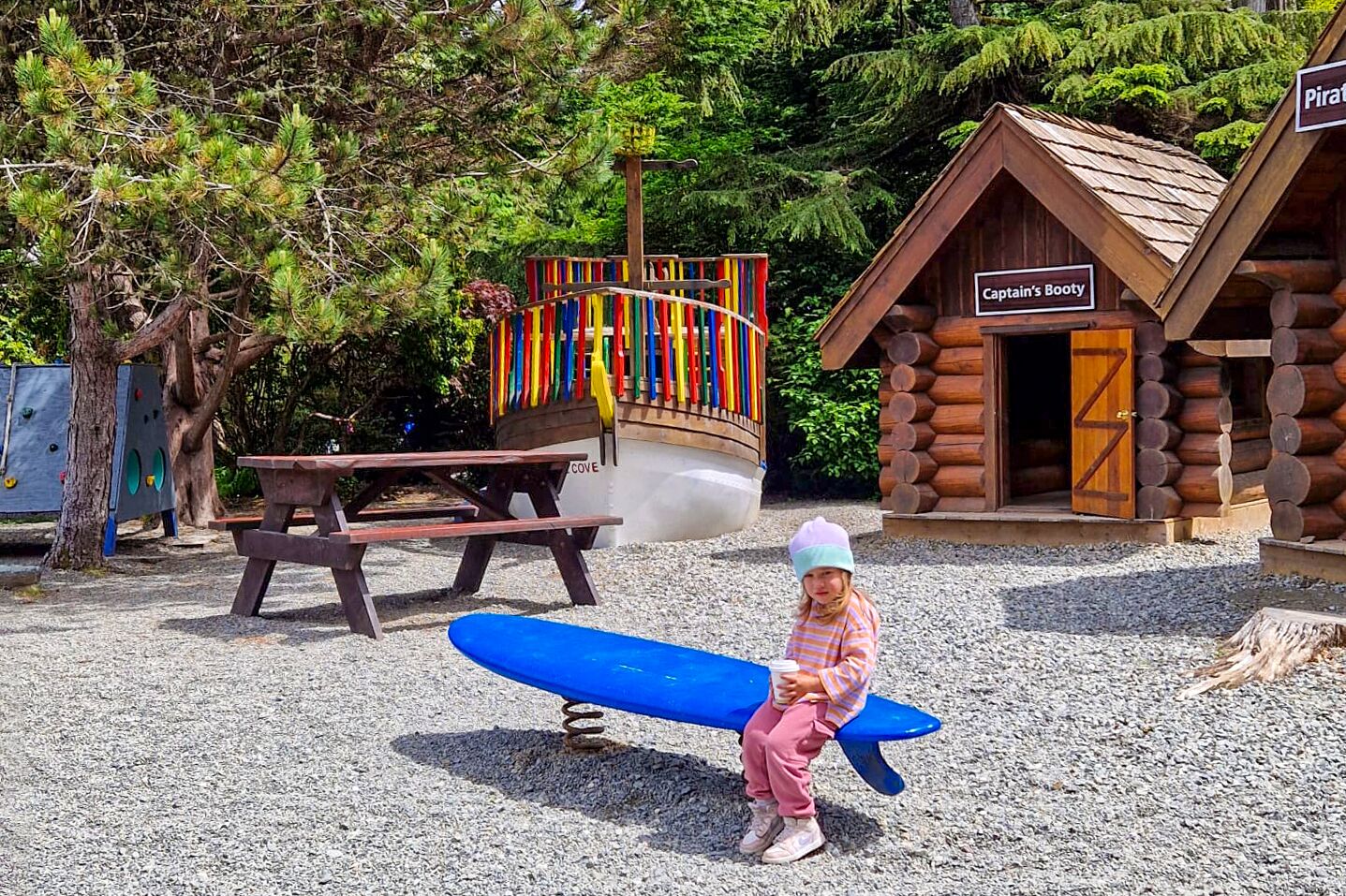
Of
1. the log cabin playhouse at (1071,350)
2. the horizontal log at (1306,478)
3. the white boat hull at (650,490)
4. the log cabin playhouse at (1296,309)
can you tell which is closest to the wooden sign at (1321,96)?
the log cabin playhouse at (1296,309)

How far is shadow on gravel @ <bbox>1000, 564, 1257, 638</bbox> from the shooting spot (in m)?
8.42

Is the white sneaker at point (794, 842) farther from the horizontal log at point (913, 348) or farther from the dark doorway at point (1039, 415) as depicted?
the dark doorway at point (1039, 415)

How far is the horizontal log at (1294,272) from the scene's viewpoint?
9.61 metres

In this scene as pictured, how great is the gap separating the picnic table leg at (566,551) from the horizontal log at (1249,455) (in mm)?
6108

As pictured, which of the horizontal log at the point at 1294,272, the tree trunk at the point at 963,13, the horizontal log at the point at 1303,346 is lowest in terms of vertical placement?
the horizontal log at the point at 1303,346

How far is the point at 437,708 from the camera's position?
23.2 ft

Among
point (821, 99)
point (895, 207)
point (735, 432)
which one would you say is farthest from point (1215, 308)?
point (821, 99)

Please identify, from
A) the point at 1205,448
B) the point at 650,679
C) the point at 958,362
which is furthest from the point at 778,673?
the point at 958,362

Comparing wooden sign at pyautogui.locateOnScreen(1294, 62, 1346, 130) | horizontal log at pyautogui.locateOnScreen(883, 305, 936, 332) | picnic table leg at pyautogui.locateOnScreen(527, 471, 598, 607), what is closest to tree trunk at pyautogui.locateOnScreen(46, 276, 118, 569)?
picnic table leg at pyautogui.locateOnScreen(527, 471, 598, 607)

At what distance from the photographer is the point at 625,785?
5.66m

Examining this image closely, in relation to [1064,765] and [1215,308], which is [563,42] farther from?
[1064,765]

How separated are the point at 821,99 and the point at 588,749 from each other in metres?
19.1

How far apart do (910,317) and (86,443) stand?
7521 millimetres

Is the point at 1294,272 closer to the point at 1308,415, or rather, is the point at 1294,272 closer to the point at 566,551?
the point at 1308,415
